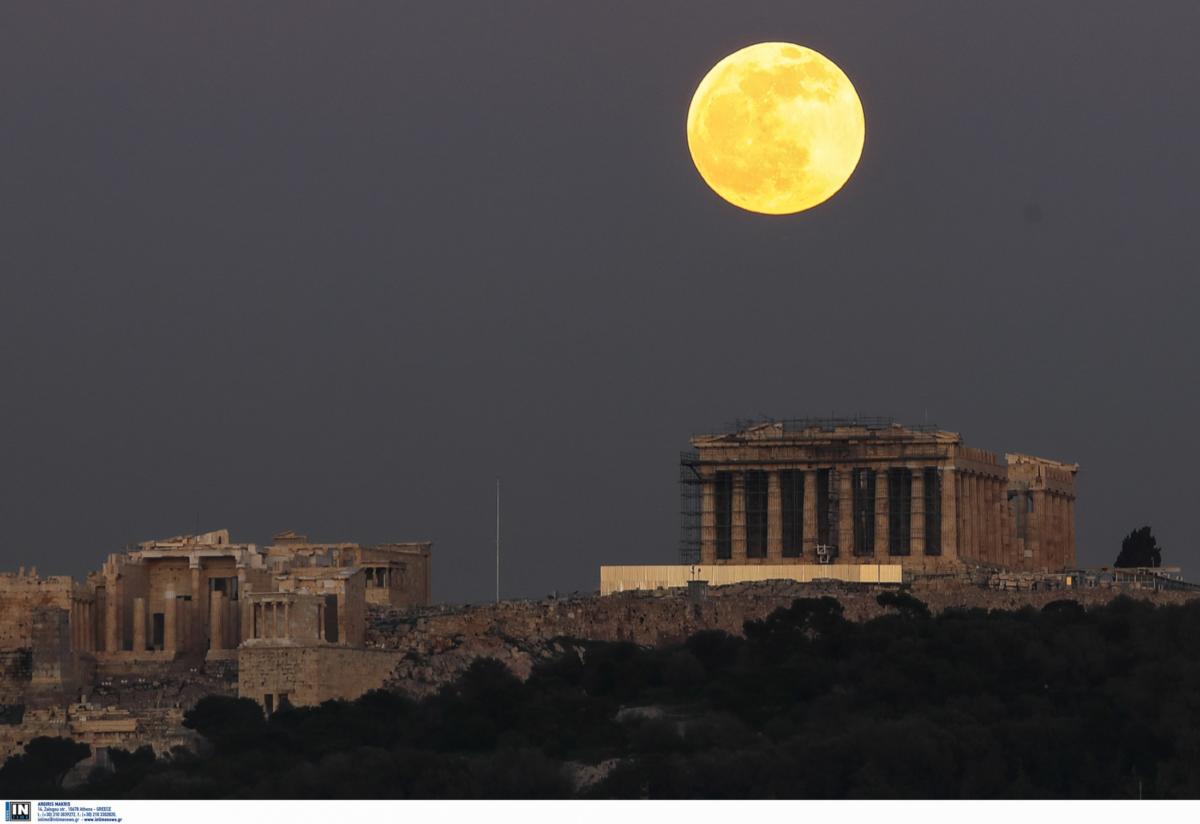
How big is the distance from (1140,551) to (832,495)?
1121 centimetres

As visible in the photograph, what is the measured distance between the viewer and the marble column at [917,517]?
11106cm

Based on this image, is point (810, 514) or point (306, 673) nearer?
point (306, 673)

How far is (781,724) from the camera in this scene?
274ft

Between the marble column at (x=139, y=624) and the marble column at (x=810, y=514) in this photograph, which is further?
the marble column at (x=810, y=514)

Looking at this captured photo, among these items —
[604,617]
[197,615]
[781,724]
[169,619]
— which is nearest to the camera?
[781,724]

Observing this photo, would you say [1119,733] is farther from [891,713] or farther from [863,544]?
[863,544]

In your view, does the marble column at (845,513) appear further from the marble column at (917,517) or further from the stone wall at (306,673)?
the stone wall at (306,673)

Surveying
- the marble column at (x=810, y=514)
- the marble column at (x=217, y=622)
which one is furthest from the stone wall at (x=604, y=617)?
the marble column at (x=810, y=514)

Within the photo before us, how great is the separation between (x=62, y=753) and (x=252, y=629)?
10.8 metres

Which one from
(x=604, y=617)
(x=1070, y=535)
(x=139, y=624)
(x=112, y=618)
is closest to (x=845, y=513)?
(x=1070, y=535)

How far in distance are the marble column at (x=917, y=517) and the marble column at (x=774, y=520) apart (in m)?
3.44

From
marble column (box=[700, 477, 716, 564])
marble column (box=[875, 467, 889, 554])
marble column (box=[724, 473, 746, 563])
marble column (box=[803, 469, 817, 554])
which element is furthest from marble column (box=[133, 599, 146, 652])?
marble column (box=[875, 467, 889, 554])

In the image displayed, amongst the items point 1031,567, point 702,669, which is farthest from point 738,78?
point 1031,567

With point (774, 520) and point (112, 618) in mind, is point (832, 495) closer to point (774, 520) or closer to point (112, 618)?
point (774, 520)
